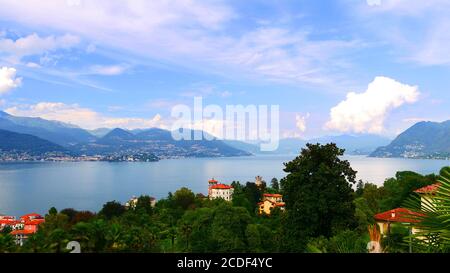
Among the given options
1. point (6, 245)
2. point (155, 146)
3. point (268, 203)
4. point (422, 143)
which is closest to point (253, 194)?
point (268, 203)

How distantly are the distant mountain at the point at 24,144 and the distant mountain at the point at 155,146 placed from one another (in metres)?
13.1

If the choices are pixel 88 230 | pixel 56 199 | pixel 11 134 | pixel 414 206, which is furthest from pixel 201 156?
pixel 414 206

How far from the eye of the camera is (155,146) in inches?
4936

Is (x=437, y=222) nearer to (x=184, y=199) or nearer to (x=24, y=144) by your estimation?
(x=184, y=199)

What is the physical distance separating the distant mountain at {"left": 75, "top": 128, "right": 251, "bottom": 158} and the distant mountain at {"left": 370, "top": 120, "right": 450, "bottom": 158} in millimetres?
50772

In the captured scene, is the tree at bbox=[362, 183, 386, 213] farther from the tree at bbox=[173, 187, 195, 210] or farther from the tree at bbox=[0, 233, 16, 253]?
the tree at bbox=[0, 233, 16, 253]

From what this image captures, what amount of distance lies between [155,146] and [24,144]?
3896 cm

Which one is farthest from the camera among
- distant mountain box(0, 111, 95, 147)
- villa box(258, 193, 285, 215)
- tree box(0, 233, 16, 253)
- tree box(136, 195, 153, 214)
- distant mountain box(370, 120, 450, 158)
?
distant mountain box(0, 111, 95, 147)

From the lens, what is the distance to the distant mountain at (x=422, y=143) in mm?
53216

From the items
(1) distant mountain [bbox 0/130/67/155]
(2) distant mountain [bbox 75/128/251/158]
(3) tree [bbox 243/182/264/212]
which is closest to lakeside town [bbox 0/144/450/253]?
(3) tree [bbox 243/182/264/212]

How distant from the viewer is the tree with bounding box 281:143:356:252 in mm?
9164

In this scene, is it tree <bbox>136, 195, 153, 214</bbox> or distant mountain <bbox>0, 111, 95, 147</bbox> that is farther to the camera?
distant mountain <bbox>0, 111, 95, 147</bbox>
